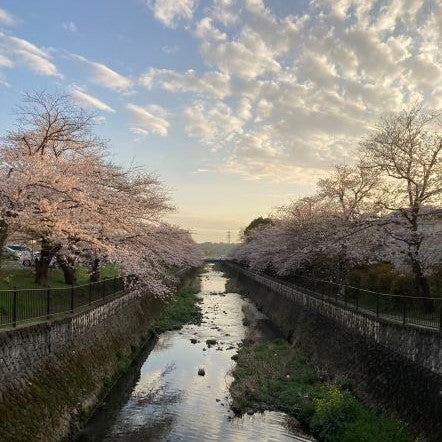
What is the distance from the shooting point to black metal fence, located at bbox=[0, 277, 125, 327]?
533 inches

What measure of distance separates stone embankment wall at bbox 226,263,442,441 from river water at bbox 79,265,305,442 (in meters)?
3.26

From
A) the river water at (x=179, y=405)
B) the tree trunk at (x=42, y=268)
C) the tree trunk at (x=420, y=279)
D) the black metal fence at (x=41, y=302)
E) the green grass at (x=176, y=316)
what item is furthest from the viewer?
the green grass at (x=176, y=316)

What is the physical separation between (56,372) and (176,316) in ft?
76.7

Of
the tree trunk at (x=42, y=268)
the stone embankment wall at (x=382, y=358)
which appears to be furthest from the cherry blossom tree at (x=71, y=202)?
the stone embankment wall at (x=382, y=358)

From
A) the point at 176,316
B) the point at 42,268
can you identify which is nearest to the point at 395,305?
the point at 42,268

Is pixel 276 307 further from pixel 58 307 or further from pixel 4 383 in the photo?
pixel 4 383

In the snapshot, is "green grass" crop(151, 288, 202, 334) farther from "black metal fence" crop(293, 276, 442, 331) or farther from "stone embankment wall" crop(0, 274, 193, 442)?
"black metal fence" crop(293, 276, 442, 331)

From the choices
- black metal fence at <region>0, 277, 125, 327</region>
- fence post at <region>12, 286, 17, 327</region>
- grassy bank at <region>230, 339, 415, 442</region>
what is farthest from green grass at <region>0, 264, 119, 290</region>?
grassy bank at <region>230, 339, 415, 442</region>

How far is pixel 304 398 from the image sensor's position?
17172 mm

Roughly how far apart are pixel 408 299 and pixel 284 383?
20.8 ft

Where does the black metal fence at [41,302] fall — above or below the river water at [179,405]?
above

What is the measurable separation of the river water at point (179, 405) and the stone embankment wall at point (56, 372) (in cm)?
81

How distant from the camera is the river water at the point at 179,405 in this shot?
14.8m

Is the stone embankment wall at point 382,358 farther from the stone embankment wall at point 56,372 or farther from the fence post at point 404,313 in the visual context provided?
the stone embankment wall at point 56,372
